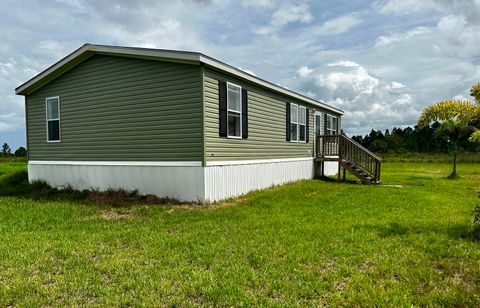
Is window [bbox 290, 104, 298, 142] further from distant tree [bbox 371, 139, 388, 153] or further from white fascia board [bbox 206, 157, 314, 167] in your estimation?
distant tree [bbox 371, 139, 388, 153]

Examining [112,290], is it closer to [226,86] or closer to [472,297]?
[472,297]

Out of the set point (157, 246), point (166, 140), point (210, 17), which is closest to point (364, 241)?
point (157, 246)

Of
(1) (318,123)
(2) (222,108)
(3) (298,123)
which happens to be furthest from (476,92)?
(1) (318,123)

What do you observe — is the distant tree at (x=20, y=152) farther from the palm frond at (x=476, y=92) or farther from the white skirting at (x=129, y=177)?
the palm frond at (x=476, y=92)

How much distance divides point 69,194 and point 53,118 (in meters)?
2.96

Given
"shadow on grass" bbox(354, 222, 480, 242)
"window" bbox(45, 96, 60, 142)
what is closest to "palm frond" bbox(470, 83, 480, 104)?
"shadow on grass" bbox(354, 222, 480, 242)

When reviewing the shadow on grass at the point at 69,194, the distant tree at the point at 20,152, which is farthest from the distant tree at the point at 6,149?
the shadow on grass at the point at 69,194

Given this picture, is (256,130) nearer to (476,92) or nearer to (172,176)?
(172,176)

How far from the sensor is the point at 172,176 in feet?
29.5

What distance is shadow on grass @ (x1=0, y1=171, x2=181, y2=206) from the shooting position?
8.95 m

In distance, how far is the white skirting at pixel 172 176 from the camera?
8664mm

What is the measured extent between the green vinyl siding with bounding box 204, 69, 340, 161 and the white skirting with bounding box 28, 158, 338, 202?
312 mm

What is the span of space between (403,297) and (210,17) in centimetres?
1040

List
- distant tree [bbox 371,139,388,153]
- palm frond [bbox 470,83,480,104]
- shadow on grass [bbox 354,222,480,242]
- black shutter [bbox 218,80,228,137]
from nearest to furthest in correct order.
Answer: shadow on grass [bbox 354,222,480,242]
palm frond [bbox 470,83,480,104]
black shutter [bbox 218,80,228,137]
distant tree [bbox 371,139,388,153]
